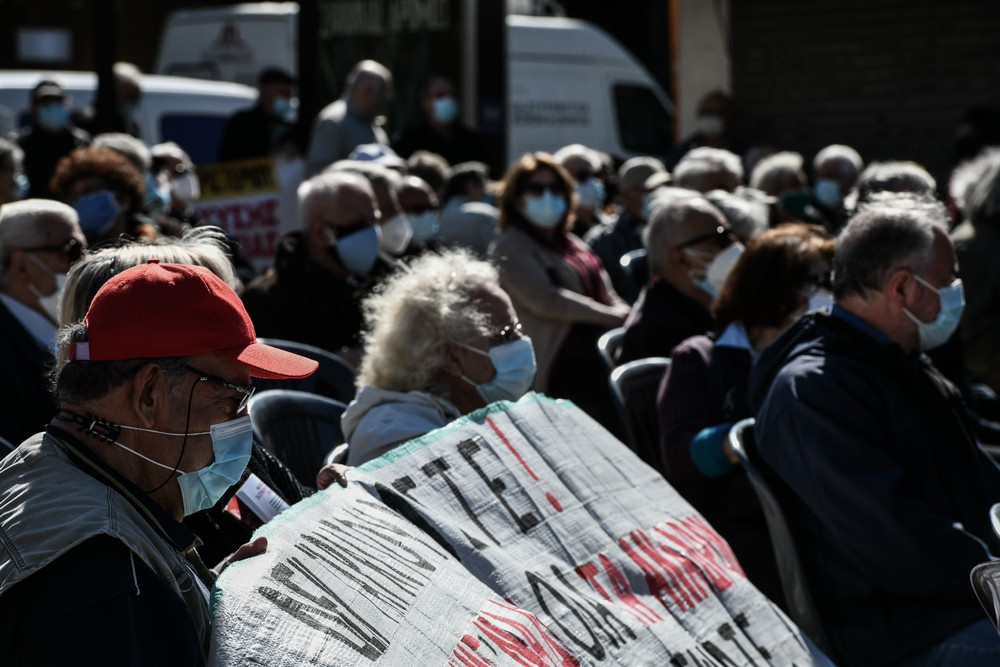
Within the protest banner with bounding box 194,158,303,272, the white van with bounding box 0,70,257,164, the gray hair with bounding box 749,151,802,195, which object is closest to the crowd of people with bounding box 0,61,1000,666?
the protest banner with bounding box 194,158,303,272

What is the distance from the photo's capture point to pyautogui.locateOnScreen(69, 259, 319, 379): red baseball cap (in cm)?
236

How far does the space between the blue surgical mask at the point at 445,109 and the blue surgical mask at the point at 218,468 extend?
8.48m

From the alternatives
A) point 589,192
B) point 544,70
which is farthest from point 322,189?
point 544,70

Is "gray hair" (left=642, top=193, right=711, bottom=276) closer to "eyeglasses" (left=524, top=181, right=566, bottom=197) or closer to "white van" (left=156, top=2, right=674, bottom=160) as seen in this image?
"eyeglasses" (left=524, top=181, right=566, bottom=197)

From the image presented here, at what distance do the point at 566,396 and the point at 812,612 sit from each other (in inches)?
114

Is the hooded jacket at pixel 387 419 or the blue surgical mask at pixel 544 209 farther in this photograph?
the blue surgical mask at pixel 544 209

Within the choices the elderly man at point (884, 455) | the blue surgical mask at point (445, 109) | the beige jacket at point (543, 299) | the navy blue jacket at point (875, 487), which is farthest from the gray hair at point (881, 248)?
the blue surgical mask at point (445, 109)

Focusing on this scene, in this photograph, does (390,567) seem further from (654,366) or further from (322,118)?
(322,118)

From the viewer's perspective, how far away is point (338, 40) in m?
10.9

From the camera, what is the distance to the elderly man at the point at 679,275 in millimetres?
5434

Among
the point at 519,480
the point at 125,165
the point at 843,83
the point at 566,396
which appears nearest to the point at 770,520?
the point at 519,480

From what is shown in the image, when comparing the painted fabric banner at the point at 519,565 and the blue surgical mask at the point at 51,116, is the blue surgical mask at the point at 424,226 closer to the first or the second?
the blue surgical mask at the point at 51,116

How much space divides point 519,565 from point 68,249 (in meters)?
2.46

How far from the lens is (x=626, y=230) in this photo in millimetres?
8805
